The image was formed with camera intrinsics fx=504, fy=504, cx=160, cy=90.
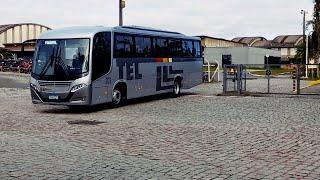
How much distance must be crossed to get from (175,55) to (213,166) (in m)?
16.4

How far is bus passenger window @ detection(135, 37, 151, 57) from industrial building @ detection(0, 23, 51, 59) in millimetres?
74439

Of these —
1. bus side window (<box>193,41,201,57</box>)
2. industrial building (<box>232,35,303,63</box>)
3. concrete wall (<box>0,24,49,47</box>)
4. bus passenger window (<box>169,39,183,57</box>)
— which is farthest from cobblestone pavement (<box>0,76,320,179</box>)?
industrial building (<box>232,35,303,63</box>)

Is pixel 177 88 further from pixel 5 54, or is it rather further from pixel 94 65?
pixel 5 54

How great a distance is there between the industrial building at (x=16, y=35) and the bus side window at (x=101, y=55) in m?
77.2

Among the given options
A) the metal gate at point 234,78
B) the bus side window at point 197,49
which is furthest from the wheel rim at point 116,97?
the bus side window at point 197,49

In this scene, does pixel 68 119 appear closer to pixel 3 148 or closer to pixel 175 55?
pixel 3 148

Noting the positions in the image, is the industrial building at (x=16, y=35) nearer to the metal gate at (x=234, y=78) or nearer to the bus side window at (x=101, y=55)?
the metal gate at (x=234, y=78)

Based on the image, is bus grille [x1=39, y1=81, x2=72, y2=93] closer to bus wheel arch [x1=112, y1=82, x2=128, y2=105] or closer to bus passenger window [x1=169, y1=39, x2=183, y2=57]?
bus wheel arch [x1=112, y1=82, x2=128, y2=105]

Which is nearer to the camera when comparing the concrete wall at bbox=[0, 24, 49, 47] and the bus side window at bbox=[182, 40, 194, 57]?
the bus side window at bbox=[182, 40, 194, 57]

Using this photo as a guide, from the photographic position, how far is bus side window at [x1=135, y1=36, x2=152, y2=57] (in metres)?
20.8

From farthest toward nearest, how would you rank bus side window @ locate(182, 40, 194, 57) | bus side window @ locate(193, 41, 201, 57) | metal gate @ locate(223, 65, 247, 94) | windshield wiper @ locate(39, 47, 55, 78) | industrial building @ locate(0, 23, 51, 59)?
industrial building @ locate(0, 23, 51, 59), bus side window @ locate(193, 41, 201, 57), metal gate @ locate(223, 65, 247, 94), bus side window @ locate(182, 40, 194, 57), windshield wiper @ locate(39, 47, 55, 78)

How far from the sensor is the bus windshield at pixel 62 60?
17094 millimetres

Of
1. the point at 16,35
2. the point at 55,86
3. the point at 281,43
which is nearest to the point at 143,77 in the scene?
the point at 55,86

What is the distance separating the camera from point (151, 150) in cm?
972
